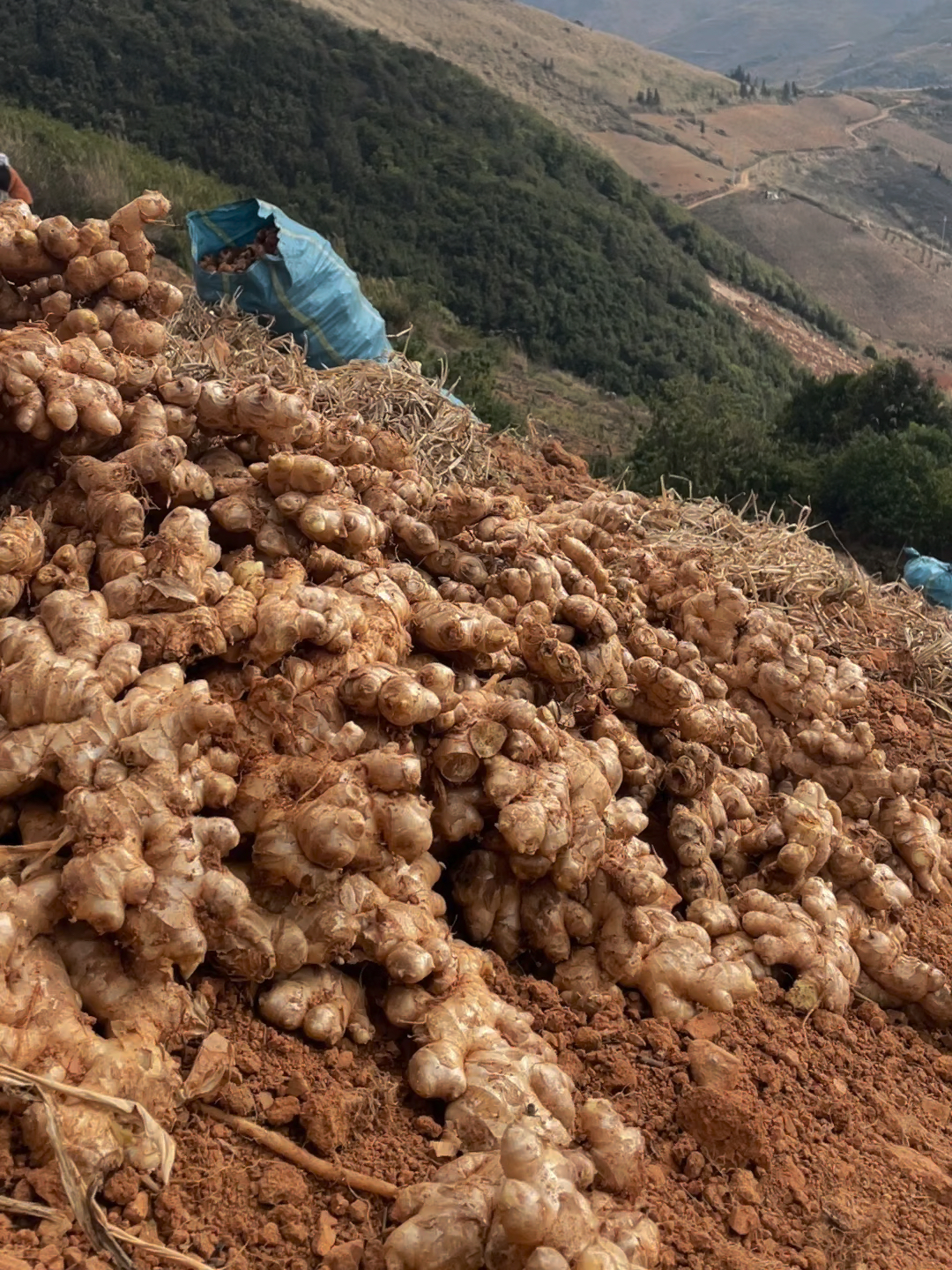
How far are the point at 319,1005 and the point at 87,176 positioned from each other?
16624mm

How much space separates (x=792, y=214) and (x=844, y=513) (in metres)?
44.1

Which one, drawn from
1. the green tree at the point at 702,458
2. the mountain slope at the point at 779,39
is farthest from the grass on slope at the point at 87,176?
the mountain slope at the point at 779,39

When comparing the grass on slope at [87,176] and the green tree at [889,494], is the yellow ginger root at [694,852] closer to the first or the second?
the green tree at [889,494]

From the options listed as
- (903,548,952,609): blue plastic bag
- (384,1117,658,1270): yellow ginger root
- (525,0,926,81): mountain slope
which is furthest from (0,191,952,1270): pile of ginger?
(525,0,926,81): mountain slope

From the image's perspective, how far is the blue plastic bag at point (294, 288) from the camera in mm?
5410

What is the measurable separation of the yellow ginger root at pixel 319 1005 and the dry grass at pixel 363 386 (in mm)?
2195

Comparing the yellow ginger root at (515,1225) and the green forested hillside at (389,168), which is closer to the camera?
the yellow ginger root at (515,1225)

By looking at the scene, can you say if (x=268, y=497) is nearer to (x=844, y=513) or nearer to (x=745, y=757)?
(x=745, y=757)

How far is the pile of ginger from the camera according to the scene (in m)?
1.61

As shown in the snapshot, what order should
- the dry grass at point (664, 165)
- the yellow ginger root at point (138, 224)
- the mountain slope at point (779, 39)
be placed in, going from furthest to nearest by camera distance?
1. the mountain slope at point (779, 39)
2. the dry grass at point (664, 165)
3. the yellow ginger root at point (138, 224)

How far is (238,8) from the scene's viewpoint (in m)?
31.6

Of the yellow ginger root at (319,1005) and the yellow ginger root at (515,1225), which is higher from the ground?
the yellow ginger root at (515,1225)

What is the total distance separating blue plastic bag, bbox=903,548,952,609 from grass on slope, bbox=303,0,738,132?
47762 mm

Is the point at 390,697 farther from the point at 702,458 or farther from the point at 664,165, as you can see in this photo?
the point at 664,165
